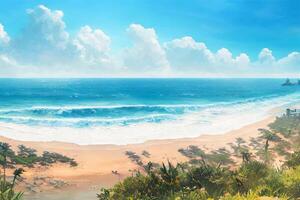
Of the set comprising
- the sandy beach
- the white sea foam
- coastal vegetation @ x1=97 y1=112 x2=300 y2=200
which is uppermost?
coastal vegetation @ x1=97 y1=112 x2=300 y2=200

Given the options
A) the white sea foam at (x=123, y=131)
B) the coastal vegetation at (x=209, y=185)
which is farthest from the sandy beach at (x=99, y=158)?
the coastal vegetation at (x=209, y=185)

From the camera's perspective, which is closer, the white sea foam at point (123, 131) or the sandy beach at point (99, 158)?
the sandy beach at point (99, 158)

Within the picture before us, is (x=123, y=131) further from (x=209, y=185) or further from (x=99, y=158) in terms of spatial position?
(x=209, y=185)

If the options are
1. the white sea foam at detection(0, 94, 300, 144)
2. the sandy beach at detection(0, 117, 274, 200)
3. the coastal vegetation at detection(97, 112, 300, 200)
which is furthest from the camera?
the white sea foam at detection(0, 94, 300, 144)

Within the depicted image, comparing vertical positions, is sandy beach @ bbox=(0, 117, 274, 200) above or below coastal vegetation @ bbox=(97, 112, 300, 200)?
below

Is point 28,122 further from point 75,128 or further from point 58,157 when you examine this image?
point 58,157

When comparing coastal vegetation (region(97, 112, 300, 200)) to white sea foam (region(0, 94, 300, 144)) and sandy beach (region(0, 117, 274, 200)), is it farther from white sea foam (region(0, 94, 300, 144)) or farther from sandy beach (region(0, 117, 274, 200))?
white sea foam (region(0, 94, 300, 144))

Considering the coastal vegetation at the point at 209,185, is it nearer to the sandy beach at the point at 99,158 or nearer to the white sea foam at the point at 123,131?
the sandy beach at the point at 99,158

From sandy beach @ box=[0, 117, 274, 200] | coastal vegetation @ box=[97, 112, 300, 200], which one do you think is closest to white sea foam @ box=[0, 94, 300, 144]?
sandy beach @ box=[0, 117, 274, 200]

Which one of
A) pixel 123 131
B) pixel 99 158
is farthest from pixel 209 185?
pixel 123 131
